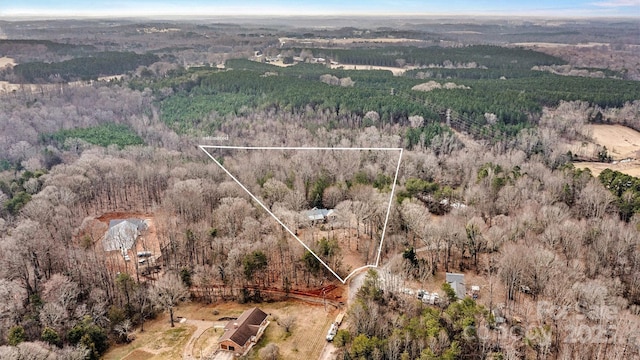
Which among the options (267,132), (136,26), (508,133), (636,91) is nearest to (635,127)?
(636,91)

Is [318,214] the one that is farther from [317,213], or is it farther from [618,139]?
[618,139]

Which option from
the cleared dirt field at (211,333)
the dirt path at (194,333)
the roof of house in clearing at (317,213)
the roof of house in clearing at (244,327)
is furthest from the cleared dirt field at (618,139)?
the dirt path at (194,333)

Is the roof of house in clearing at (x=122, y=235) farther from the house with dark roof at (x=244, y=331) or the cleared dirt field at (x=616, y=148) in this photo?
the cleared dirt field at (x=616, y=148)

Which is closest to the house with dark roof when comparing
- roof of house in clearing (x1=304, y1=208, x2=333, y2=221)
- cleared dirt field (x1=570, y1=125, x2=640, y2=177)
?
roof of house in clearing (x1=304, y1=208, x2=333, y2=221)

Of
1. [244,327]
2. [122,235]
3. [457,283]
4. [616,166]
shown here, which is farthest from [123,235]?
[616,166]

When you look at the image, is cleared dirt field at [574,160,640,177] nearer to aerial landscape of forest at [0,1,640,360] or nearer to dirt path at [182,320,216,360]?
aerial landscape of forest at [0,1,640,360]

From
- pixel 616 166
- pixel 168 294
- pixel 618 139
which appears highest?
pixel 618 139
